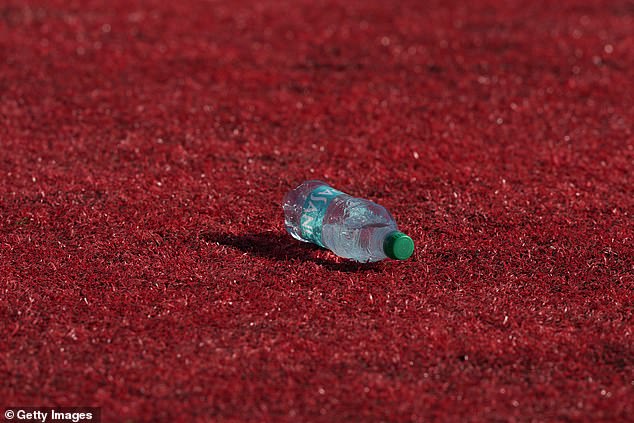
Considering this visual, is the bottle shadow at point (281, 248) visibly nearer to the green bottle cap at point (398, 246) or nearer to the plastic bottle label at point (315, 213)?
the plastic bottle label at point (315, 213)

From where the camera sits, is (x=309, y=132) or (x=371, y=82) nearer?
(x=309, y=132)

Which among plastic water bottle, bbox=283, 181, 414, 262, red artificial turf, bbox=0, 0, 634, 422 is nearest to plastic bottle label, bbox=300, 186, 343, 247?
plastic water bottle, bbox=283, 181, 414, 262

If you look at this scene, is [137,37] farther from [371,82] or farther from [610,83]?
[610,83]

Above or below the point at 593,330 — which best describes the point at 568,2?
above

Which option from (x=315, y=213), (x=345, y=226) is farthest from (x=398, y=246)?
(x=315, y=213)

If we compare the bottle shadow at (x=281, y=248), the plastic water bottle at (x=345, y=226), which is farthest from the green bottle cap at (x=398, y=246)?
the bottle shadow at (x=281, y=248)

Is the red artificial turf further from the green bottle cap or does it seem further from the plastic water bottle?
the green bottle cap

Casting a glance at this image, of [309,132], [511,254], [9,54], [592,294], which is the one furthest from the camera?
[9,54]

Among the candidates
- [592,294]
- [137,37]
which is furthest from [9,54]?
[592,294]
